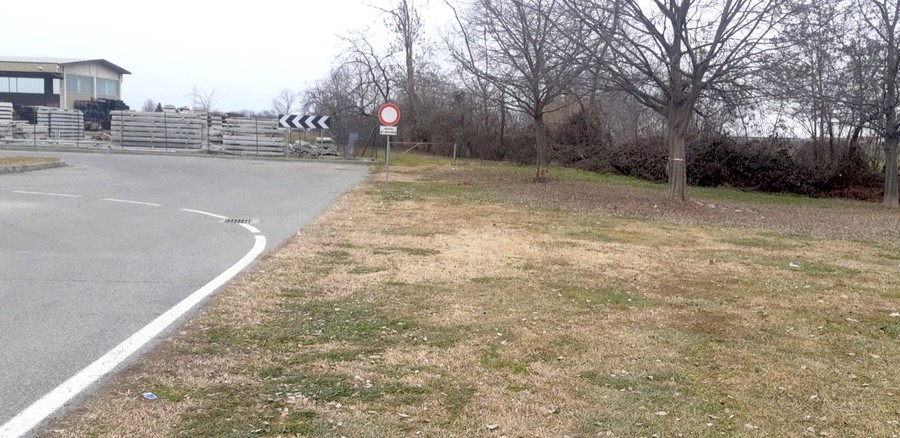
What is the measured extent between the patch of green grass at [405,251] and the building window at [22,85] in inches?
2822

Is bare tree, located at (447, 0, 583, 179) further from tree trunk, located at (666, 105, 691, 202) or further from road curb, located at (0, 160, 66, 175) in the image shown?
road curb, located at (0, 160, 66, 175)

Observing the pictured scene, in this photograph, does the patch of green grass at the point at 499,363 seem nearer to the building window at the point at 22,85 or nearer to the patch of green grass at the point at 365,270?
the patch of green grass at the point at 365,270

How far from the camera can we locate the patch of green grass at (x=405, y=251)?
9422 millimetres

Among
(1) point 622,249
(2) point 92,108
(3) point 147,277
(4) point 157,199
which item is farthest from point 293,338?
(2) point 92,108

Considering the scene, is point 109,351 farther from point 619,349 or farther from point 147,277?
point 619,349

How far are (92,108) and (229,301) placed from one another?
65282 millimetres

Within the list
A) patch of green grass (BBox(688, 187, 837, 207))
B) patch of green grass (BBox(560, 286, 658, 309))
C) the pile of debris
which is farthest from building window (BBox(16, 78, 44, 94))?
patch of green grass (BBox(560, 286, 658, 309))

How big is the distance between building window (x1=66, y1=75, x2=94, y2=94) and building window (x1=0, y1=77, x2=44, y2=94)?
2.36 m

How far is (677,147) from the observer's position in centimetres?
1958

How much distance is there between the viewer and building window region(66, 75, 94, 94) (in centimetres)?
7025

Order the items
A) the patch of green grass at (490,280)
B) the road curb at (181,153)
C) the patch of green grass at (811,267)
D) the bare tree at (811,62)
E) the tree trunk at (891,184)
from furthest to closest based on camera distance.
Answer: the road curb at (181,153) → the tree trunk at (891,184) → the bare tree at (811,62) → the patch of green grass at (811,267) → the patch of green grass at (490,280)

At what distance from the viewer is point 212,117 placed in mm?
48938

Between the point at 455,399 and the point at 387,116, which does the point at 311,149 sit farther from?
the point at 455,399

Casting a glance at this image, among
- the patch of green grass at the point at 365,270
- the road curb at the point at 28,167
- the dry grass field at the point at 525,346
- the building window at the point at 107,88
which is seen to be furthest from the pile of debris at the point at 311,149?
the building window at the point at 107,88
